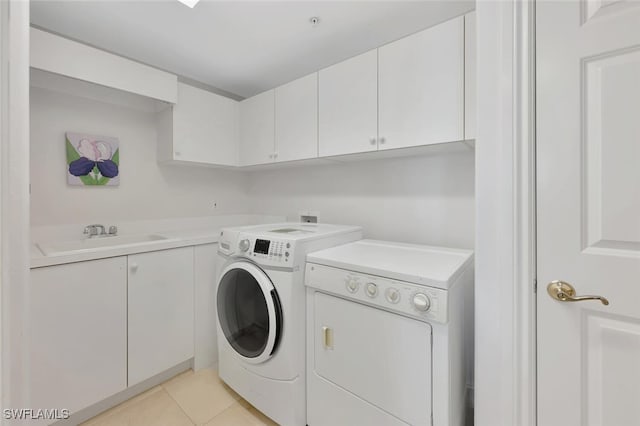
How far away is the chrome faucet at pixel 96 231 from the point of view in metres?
1.88

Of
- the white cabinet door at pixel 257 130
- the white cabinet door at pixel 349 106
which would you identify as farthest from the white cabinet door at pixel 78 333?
the white cabinet door at pixel 349 106

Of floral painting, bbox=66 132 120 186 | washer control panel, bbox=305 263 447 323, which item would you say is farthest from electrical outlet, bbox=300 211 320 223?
floral painting, bbox=66 132 120 186

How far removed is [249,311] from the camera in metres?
1.60

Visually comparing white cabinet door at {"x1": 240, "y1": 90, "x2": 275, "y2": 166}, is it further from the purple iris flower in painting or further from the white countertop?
the purple iris flower in painting

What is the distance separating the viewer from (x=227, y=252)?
1.65 meters

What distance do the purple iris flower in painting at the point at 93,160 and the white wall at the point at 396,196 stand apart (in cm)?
139

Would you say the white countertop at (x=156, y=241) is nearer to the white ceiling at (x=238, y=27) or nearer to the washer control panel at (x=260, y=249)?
the washer control panel at (x=260, y=249)

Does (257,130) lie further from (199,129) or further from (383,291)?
(383,291)

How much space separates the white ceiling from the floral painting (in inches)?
25.9

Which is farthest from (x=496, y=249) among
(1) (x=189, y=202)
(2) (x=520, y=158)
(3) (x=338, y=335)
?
(1) (x=189, y=202)

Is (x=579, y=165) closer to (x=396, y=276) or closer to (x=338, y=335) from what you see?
(x=396, y=276)

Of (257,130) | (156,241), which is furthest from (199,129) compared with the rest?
(156,241)

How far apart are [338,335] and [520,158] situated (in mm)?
1036

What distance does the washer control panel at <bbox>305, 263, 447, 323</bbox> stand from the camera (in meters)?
0.96
